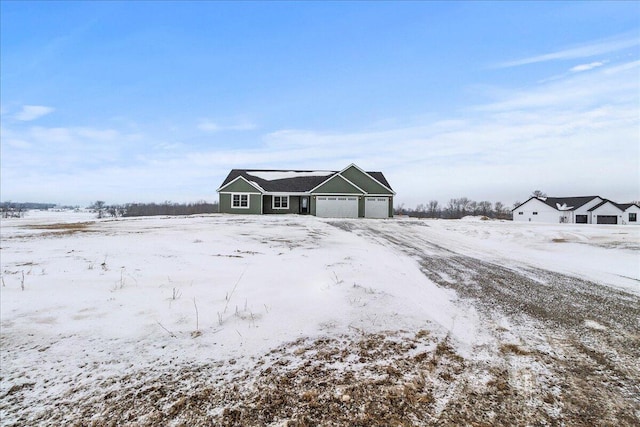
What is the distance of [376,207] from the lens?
29516mm

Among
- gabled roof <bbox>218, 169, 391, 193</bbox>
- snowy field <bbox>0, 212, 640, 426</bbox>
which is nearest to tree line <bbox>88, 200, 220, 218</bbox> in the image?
gabled roof <bbox>218, 169, 391, 193</bbox>

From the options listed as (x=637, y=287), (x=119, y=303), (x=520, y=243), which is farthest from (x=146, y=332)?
(x=520, y=243)

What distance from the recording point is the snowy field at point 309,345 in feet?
8.09

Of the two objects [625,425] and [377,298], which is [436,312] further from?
[625,425]

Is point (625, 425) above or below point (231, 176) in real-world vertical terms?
below

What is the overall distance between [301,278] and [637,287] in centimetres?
Result: 694

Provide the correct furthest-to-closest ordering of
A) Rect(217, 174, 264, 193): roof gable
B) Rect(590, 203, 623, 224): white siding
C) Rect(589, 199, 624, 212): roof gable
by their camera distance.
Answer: Rect(589, 199, 624, 212): roof gable
Rect(590, 203, 623, 224): white siding
Rect(217, 174, 264, 193): roof gable

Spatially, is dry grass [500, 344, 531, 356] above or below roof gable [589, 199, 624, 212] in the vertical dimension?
below

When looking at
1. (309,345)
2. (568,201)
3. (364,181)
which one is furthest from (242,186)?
(568,201)

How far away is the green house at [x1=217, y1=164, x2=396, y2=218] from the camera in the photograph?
94.9 feet

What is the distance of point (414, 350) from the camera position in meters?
3.34

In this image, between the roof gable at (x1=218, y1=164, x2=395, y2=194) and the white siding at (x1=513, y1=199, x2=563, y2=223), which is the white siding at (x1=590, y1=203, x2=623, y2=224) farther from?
the roof gable at (x1=218, y1=164, x2=395, y2=194)

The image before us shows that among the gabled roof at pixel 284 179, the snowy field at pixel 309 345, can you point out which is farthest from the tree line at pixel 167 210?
the snowy field at pixel 309 345

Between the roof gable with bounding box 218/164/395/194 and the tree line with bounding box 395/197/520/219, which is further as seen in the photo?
the tree line with bounding box 395/197/520/219
